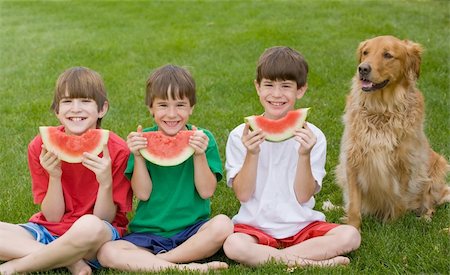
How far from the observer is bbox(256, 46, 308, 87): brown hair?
4320 millimetres

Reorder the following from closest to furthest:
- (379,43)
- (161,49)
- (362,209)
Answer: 1. (379,43)
2. (362,209)
3. (161,49)

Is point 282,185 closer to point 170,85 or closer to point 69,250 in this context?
point 170,85

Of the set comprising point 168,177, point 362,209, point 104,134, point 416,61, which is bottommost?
point 362,209

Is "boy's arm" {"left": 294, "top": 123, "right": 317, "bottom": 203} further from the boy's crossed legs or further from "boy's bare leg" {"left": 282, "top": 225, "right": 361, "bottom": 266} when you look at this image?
the boy's crossed legs

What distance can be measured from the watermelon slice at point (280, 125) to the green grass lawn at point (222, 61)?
32.7 inches

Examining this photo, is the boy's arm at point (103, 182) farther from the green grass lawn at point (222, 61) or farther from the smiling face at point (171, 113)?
the green grass lawn at point (222, 61)

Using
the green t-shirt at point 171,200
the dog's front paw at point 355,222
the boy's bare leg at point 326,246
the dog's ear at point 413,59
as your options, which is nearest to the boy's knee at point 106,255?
the green t-shirt at point 171,200

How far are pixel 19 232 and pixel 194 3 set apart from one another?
41.8 feet

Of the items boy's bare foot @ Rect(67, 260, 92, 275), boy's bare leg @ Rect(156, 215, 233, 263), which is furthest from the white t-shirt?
boy's bare foot @ Rect(67, 260, 92, 275)

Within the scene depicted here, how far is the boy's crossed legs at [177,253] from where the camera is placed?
13.2 ft

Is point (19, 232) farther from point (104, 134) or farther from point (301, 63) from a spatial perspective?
point (301, 63)

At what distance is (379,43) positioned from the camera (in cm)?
485

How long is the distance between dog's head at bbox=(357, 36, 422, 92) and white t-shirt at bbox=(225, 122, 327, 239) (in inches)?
26.6

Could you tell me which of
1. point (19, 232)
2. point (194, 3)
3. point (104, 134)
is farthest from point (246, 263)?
point (194, 3)
